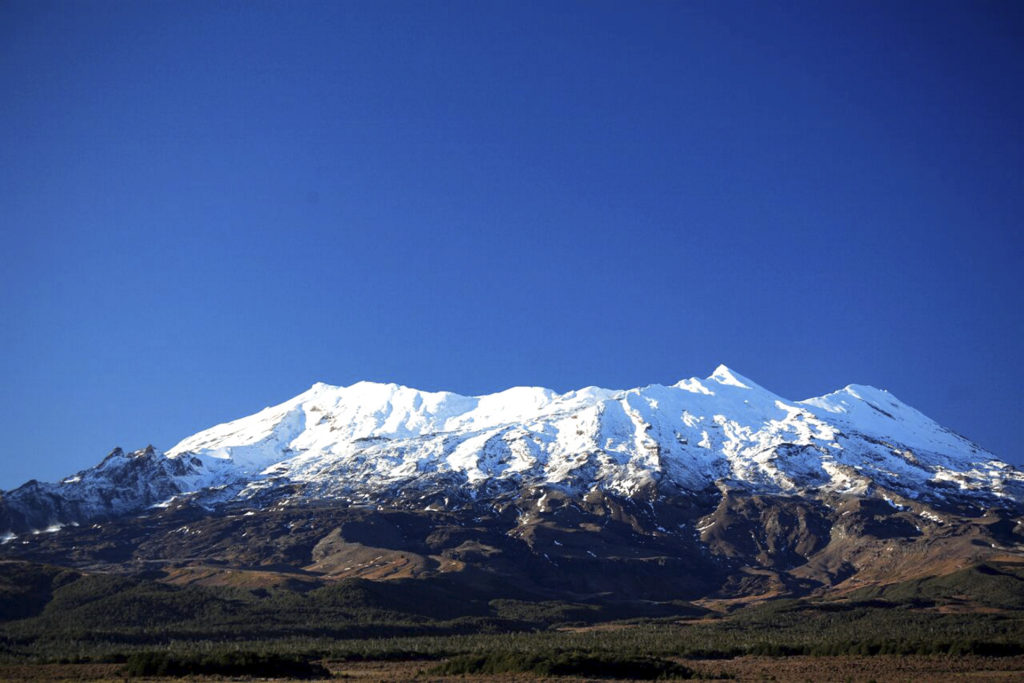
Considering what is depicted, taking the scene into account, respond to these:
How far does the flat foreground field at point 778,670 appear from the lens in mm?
107188

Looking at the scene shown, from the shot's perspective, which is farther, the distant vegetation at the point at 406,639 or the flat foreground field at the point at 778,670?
the distant vegetation at the point at 406,639

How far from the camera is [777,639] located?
16100 centimetres

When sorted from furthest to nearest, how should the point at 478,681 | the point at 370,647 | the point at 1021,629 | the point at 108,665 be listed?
1. the point at 1021,629
2. the point at 370,647
3. the point at 108,665
4. the point at 478,681

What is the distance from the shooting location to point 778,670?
116m

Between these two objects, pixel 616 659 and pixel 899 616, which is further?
pixel 899 616

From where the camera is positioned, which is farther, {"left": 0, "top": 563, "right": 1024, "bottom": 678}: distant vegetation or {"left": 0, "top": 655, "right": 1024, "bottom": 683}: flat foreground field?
{"left": 0, "top": 563, "right": 1024, "bottom": 678}: distant vegetation

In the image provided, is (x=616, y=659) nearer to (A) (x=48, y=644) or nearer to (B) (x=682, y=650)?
(B) (x=682, y=650)

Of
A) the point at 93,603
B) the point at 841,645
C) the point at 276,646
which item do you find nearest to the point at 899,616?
the point at 841,645

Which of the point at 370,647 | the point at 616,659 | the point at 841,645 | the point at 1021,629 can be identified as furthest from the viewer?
the point at 1021,629

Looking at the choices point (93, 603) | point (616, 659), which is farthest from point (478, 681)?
point (93, 603)

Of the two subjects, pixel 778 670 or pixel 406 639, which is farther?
pixel 406 639

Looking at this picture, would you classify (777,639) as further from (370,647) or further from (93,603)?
(93,603)

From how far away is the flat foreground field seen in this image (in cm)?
10719

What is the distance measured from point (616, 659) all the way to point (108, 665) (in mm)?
63900
